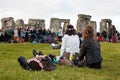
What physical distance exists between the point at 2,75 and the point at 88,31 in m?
6.45

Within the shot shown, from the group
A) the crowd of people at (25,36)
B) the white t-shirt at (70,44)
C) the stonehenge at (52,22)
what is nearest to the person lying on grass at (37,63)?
the white t-shirt at (70,44)

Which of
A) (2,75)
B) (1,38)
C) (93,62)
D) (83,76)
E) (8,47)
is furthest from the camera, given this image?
(1,38)

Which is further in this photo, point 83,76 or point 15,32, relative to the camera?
point 15,32

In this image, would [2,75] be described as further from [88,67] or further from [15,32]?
A: [15,32]

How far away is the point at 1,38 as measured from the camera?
50.3m

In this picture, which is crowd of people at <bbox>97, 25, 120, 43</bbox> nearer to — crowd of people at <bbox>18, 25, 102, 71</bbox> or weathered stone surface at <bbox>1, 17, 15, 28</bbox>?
weathered stone surface at <bbox>1, 17, 15, 28</bbox>

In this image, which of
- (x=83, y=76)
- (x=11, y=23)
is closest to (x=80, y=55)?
(x=83, y=76)

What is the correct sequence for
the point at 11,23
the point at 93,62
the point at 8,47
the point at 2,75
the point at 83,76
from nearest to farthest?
1. the point at 2,75
2. the point at 83,76
3. the point at 93,62
4. the point at 8,47
5. the point at 11,23

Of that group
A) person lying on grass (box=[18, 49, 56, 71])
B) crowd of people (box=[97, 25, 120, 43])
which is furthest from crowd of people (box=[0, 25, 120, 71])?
crowd of people (box=[97, 25, 120, 43])

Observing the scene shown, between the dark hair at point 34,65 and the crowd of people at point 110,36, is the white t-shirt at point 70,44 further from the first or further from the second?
the crowd of people at point 110,36

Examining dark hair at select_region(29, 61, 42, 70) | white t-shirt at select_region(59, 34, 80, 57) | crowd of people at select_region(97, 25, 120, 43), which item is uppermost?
white t-shirt at select_region(59, 34, 80, 57)

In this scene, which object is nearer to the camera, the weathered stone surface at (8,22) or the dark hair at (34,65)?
the dark hair at (34,65)

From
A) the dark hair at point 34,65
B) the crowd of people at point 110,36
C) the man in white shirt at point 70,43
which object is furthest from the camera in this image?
the crowd of people at point 110,36

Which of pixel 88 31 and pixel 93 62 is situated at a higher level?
pixel 88 31
